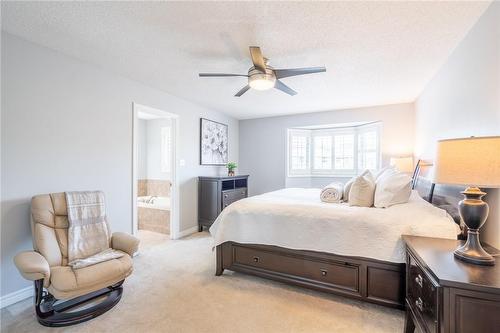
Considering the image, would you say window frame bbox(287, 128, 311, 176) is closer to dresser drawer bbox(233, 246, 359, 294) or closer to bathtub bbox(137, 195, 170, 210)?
bathtub bbox(137, 195, 170, 210)

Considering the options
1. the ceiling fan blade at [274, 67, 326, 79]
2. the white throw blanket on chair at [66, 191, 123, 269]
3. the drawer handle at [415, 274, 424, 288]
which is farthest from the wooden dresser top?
the white throw blanket on chair at [66, 191, 123, 269]

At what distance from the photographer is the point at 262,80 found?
7.68ft

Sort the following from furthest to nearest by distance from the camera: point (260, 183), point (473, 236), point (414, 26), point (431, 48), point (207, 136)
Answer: point (260, 183) < point (207, 136) < point (431, 48) < point (414, 26) < point (473, 236)

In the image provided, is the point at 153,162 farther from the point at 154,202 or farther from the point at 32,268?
the point at 32,268

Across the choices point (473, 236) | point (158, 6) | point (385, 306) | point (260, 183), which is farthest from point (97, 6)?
point (260, 183)

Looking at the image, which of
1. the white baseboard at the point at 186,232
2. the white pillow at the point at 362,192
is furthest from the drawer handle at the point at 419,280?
the white baseboard at the point at 186,232

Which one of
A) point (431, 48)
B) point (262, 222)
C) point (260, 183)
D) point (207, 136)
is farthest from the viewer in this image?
point (260, 183)

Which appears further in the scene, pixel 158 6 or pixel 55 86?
pixel 55 86

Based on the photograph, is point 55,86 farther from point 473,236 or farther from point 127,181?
point 473,236

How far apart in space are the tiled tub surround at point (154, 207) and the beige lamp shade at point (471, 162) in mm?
4107

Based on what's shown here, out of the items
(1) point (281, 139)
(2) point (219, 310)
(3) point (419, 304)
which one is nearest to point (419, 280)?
(3) point (419, 304)

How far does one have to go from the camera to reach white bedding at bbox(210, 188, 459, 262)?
1889 mm

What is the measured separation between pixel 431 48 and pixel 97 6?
3.02 meters

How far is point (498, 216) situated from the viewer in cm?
154
